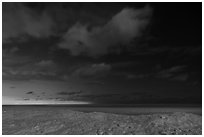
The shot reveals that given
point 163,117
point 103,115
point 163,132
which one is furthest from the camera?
point 103,115

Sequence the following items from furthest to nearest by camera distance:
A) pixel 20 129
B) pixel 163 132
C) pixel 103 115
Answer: pixel 103 115
pixel 20 129
pixel 163 132

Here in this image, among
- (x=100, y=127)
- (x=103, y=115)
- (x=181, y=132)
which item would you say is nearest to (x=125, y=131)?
(x=100, y=127)

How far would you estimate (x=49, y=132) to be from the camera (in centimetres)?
1389

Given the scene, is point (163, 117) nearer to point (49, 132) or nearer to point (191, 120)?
point (191, 120)

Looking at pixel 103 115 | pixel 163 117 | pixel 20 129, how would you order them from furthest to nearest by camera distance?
1. pixel 103 115
2. pixel 163 117
3. pixel 20 129

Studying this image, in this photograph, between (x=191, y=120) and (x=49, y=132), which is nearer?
(x=49, y=132)

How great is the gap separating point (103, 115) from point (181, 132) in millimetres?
8687

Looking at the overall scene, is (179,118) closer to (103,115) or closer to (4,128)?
(103,115)

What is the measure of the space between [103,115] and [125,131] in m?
6.90

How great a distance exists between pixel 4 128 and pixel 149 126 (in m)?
11.4

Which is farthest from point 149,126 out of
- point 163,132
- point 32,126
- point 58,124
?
point 32,126

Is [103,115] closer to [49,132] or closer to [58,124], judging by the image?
[58,124]

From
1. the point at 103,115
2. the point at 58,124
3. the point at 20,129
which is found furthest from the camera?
the point at 103,115

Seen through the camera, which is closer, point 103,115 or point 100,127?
point 100,127
